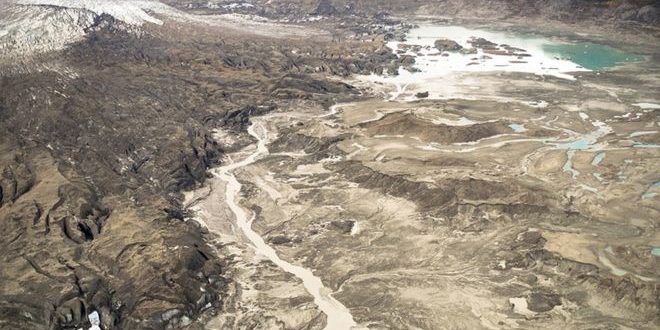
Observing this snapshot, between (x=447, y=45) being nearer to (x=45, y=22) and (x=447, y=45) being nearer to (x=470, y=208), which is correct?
(x=45, y=22)

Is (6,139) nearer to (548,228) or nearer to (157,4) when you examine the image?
(548,228)

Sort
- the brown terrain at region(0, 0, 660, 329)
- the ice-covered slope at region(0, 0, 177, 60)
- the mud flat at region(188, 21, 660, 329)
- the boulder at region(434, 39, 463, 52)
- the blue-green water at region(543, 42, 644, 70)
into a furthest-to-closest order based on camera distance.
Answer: the boulder at region(434, 39, 463, 52)
the blue-green water at region(543, 42, 644, 70)
the ice-covered slope at region(0, 0, 177, 60)
the brown terrain at region(0, 0, 660, 329)
the mud flat at region(188, 21, 660, 329)

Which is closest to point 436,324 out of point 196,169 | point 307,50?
point 196,169

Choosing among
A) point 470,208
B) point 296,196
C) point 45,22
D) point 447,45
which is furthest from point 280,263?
point 447,45

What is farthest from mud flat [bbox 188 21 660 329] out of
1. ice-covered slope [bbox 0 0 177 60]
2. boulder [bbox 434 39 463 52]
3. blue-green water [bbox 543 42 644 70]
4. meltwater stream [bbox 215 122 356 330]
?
boulder [bbox 434 39 463 52]

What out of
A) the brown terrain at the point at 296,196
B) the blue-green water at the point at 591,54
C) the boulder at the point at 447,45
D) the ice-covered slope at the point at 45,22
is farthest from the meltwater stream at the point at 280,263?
the blue-green water at the point at 591,54

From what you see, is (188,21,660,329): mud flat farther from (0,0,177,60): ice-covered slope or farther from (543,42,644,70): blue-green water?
(0,0,177,60): ice-covered slope

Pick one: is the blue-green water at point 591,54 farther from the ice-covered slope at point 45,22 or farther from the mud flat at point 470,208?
the ice-covered slope at point 45,22
